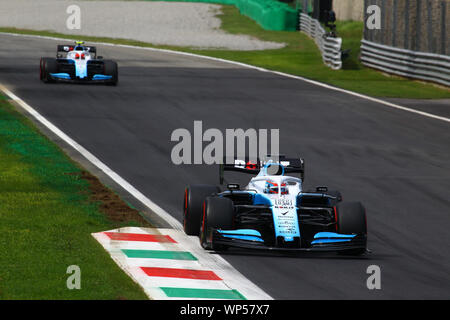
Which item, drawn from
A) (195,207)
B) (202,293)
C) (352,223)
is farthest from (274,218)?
(202,293)

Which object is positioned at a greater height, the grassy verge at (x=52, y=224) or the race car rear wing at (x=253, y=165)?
the race car rear wing at (x=253, y=165)

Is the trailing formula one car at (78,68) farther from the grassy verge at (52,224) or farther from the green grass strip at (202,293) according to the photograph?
the green grass strip at (202,293)

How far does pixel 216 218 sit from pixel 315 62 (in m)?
31.7

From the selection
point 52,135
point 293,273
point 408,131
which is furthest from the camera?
point 408,131

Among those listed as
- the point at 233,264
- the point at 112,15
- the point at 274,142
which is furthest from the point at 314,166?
the point at 112,15

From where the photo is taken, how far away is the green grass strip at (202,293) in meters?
10.5

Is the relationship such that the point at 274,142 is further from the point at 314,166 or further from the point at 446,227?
the point at 446,227

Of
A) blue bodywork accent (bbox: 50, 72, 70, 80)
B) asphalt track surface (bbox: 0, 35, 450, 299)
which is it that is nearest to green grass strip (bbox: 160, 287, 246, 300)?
asphalt track surface (bbox: 0, 35, 450, 299)

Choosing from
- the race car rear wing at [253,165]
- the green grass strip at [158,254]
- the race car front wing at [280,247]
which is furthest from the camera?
the race car rear wing at [253,165]

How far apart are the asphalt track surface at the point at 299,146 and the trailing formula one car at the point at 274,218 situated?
0.76 feet

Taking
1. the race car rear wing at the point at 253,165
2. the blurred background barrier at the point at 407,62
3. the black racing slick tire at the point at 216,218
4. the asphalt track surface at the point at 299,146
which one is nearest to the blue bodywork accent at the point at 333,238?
the asphalt track surface at the point at 299,146

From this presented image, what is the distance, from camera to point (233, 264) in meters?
12.3

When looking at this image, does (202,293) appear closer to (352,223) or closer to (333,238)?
(333,238)
